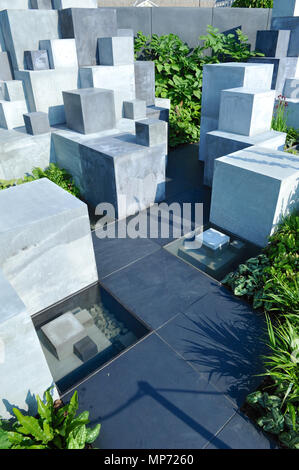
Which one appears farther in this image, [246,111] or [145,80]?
[145,80]

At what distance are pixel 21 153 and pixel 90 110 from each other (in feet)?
6.07

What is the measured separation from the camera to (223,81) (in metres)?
7.85

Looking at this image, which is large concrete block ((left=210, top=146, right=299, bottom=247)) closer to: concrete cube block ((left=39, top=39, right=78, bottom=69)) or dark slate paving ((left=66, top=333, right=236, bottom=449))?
dark slate paving ((left=66, top=333, right=236, bottom=449))

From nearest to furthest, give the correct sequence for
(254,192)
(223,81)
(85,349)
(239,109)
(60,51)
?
(85,349) → (254,192) → (239,109) → (223,81) → (60,51)

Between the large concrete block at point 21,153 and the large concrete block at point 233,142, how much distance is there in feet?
12.6

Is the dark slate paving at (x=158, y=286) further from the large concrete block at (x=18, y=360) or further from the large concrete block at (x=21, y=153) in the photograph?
the large concrete block at (x=21, y=153)

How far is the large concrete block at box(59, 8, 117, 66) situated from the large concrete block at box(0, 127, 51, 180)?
274 centimetres

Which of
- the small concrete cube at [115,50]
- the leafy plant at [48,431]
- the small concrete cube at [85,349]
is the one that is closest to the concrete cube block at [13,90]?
the small concrete cube at [115,50]

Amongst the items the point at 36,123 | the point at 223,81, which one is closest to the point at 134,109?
the point at 223,81

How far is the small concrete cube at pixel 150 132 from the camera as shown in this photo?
6.34 metres

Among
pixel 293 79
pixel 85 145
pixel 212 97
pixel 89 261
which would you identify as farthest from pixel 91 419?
pixel 293 79

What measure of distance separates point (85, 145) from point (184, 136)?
502cm

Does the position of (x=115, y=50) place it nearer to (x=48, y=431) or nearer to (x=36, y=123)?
(x=36, y=123)

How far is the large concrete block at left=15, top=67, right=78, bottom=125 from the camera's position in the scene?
26.1 feet
